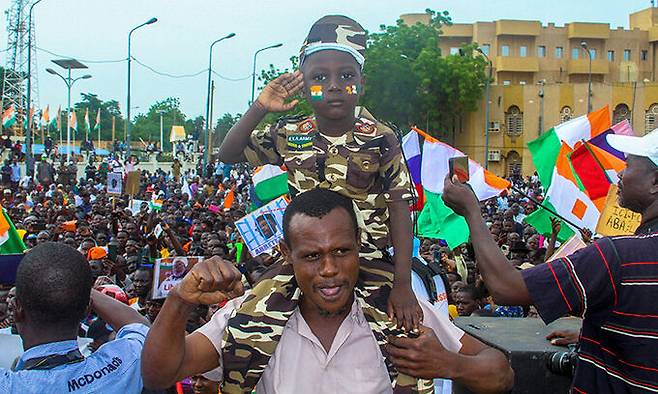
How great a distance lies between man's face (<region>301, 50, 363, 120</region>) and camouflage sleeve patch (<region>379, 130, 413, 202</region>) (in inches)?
9.5

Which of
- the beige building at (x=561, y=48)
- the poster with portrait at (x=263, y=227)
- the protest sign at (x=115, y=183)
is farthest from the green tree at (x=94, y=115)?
the poster with portrait at (x=263, y=227)

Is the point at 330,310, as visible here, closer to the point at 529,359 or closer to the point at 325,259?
the point at 325,259

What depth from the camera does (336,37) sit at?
3.41 m

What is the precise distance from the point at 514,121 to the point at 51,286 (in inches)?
1962

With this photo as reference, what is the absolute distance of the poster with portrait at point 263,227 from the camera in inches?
313

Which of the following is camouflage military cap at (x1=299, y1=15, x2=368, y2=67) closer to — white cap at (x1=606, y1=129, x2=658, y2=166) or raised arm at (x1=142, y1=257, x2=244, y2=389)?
white cap at (x1=606, y1=129, x2=658, y2=166)

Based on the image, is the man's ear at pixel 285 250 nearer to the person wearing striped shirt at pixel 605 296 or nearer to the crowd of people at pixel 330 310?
the crowd of people at pixel 330 310

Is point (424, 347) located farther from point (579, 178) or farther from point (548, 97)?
point (548, 97)

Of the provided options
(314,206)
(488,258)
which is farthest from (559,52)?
(314,206)

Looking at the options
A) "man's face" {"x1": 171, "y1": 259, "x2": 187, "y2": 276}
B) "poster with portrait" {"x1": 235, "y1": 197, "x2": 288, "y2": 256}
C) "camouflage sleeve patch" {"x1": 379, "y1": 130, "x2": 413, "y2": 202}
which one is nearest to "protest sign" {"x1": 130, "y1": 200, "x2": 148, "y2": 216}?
"poster with portrait" {"x1": 235, "y1": 197, "x2": 288, "y2": 256}

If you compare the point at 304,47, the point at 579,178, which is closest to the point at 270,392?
the point at 304,47

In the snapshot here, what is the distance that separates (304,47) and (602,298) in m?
1.79

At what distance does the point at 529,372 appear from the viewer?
10.7 ft

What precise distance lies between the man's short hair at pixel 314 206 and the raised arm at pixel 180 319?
42cm
